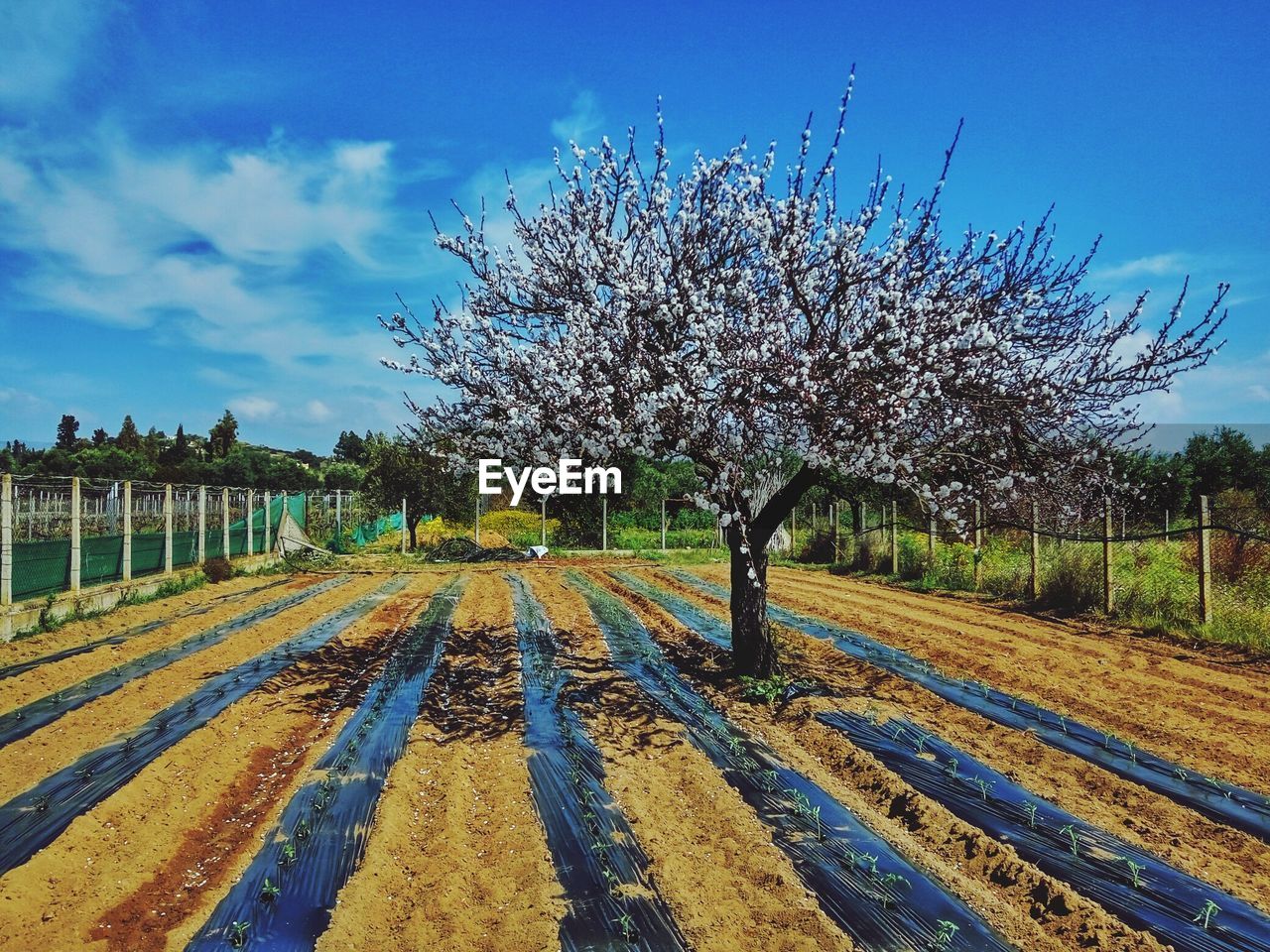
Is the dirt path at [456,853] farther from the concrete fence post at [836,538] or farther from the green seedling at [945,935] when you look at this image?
the concrete fence post at [836,538]

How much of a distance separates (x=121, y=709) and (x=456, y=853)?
576 cm

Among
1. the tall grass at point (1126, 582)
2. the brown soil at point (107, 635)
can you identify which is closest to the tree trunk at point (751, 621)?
the tall grass at point (1126, 582)

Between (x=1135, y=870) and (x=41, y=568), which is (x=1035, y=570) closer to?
(x=1135, y=870)

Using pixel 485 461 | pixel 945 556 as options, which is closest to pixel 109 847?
pixel 485 461

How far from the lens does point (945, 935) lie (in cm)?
432

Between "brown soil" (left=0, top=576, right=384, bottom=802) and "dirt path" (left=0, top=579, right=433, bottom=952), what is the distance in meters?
0.98

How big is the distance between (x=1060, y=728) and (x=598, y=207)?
8134 mm

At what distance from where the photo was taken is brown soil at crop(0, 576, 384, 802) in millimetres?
7004

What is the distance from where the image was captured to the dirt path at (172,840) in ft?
14.9

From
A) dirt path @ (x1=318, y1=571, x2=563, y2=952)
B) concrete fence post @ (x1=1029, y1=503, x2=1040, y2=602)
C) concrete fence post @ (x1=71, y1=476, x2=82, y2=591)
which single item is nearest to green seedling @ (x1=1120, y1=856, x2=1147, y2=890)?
dirt path @ (x1=318, y1=571, x2=563, y2=952)

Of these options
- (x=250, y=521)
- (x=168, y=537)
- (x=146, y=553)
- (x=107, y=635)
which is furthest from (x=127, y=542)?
(x=250, y=521)

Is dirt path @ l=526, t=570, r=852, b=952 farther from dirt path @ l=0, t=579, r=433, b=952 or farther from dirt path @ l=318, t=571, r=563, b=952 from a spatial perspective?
dirt path @ l=0, t=579, r=433, b=952

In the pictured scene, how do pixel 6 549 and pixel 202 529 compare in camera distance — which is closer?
pixel 6 549

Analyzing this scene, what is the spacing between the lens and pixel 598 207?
9484 mm
